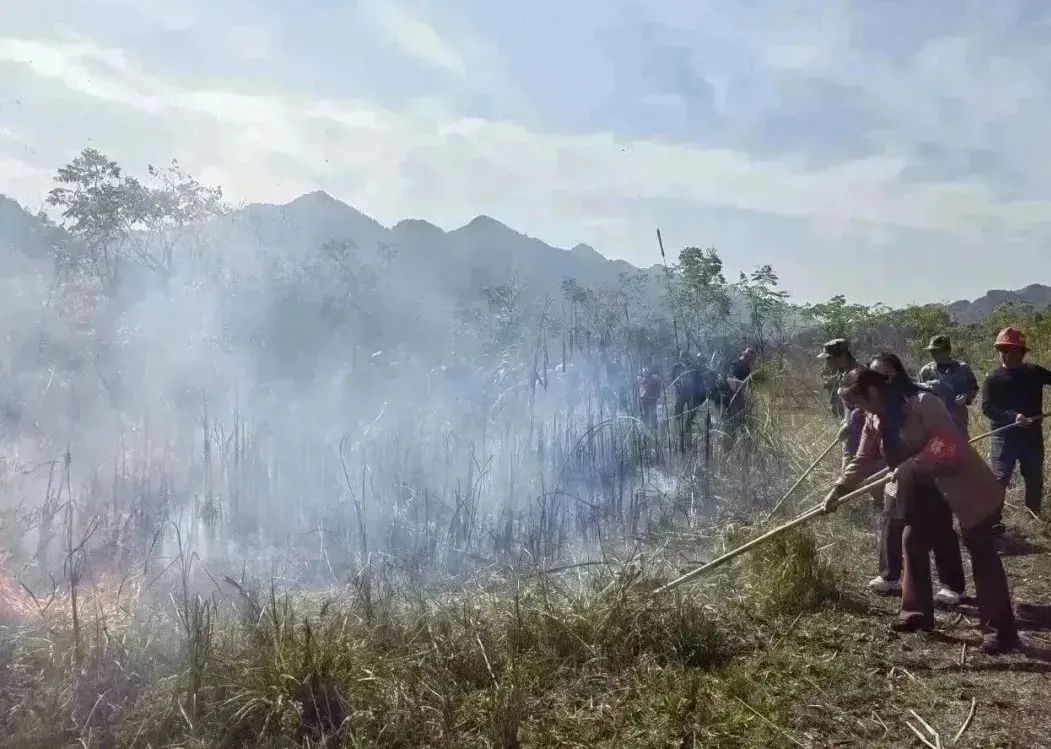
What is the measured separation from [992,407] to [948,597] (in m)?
2.18

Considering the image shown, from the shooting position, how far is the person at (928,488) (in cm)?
391

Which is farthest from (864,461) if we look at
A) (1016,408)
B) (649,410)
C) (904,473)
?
(649,410)

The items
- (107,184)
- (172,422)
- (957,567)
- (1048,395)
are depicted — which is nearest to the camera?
(957,567)

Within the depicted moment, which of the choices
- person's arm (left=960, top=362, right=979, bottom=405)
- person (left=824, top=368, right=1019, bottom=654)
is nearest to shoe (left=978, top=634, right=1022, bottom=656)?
person (left=824, top=368, right=1019, bottom=654)

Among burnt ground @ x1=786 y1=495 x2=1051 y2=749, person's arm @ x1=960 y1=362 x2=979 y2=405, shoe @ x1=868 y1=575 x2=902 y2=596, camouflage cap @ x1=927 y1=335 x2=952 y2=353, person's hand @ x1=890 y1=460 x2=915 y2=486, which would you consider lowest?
burnt ground @ x1=786 y1=495 x2=1051 y2=749

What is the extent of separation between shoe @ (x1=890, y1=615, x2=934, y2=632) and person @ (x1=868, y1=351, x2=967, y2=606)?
1.45 feet

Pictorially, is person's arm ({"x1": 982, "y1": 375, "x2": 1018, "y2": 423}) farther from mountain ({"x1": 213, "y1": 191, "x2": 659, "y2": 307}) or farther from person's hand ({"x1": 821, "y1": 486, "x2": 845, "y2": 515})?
mountain ({"x1": 213, "y1": 191, "x2": 659, "y2": 307})

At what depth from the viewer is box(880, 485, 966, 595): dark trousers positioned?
420cm

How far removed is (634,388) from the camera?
28.2 ft

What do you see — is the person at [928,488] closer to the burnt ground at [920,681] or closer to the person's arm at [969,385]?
the burnt ground at [920,681]

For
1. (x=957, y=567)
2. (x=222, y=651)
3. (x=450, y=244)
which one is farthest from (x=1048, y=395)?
(x=450, y=244)

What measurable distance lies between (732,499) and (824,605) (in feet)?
7.41

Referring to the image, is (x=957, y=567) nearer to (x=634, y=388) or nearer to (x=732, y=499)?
(x=732, y=499)

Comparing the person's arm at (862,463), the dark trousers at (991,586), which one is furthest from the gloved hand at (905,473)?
the dark trousers at (991,586)
